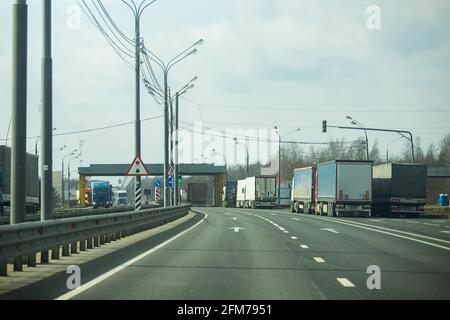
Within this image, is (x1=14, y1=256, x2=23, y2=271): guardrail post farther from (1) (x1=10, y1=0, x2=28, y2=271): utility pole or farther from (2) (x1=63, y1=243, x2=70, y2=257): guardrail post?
(2) (x1=63, y1=243, x2=70, y2=257): guardrail post

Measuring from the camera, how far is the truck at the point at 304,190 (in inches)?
2004

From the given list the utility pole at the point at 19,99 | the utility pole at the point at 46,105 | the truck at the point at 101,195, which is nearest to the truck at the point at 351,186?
the utility pole at the point at 46,105

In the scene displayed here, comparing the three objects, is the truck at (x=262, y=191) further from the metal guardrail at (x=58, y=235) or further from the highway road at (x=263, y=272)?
the highway road at (x=263, y=272)

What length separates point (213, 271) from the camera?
495 inches

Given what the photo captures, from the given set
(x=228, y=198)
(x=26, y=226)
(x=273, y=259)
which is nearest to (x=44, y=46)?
(x=26, y=226)

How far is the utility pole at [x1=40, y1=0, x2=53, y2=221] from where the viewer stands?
17.3 meters

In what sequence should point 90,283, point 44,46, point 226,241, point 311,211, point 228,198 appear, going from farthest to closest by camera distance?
point 228,198 < point 311,211 < point 226,241 < point 44,46 < point 90,283

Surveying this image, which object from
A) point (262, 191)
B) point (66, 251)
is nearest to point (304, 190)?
point (262, 191)

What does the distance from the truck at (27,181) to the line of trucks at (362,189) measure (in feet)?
64.7

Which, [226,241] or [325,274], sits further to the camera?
[226,241]

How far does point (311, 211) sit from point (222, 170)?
146 ft

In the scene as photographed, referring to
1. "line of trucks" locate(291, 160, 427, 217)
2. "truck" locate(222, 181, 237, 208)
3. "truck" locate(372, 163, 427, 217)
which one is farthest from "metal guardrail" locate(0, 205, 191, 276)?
"truck" locate(222, 181, 237, 208)
